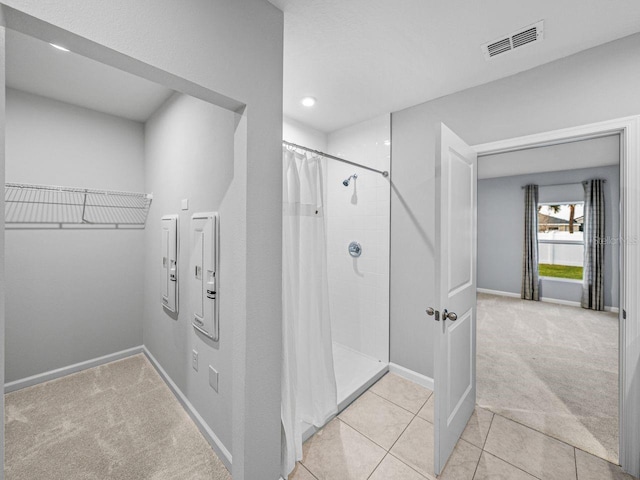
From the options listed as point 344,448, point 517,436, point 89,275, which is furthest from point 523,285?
point 89,275

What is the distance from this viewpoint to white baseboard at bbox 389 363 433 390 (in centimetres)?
238

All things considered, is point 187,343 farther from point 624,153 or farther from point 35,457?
point 624,153

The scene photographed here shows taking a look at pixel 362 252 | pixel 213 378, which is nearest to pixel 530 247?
pixel 362 252

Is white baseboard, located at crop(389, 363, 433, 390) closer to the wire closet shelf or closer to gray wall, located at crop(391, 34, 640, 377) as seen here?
gray wall, located at crop(391, 34, 640, 377)

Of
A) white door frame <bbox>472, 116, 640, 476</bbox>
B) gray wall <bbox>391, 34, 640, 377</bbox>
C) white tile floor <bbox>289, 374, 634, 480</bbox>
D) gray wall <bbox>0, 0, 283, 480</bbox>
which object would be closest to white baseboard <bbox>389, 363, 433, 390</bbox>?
gray wall <bbox>391, 34, 640, 377</bbox>

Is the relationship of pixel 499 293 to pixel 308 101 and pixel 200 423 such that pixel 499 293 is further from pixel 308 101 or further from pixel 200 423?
pixel 200 423

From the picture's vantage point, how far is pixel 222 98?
46.5 inches

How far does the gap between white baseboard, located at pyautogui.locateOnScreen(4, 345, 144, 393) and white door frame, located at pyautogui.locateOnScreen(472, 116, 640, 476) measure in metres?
3.88

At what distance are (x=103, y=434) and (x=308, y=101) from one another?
2879 millimetres

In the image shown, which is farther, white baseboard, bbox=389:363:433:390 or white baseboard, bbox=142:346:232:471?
white baseboard, bbox=389:363:433:390

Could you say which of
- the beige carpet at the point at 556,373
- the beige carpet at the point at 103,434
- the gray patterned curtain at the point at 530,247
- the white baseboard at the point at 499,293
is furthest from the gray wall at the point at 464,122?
the white baseboard at the point at 499,293

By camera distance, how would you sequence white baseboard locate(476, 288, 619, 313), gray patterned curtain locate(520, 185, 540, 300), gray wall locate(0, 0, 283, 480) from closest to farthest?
gray wall locate(0, 0, 283, 480)
white baseboard locate(476, 288, 619, 313)
gray patterned curtain locate(520, 185, 540, 300)

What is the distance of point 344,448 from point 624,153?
2.39 m

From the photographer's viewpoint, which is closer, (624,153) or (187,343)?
(624,153)
